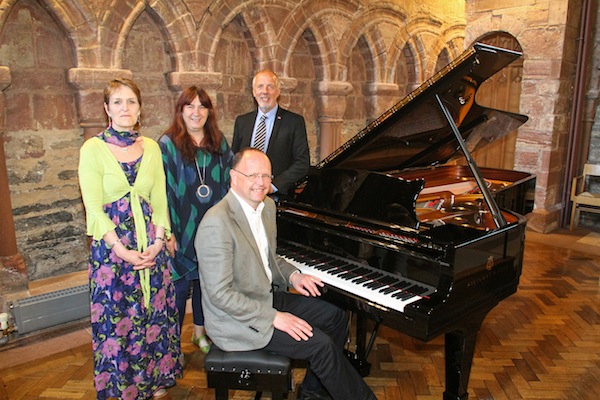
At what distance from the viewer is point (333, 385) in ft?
6.73

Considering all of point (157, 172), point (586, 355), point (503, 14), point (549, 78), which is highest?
point (503, 14)

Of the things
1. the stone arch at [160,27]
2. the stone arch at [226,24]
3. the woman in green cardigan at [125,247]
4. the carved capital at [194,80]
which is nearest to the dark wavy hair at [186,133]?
the woman in green cardigan at [125,247]

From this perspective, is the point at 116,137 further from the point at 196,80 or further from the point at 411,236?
the point at 196,80

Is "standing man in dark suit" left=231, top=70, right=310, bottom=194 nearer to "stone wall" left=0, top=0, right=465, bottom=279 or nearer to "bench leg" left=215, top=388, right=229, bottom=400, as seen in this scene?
"stone wall" left=0, top=0, right=465, bottom=279

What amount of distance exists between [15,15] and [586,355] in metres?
4.47

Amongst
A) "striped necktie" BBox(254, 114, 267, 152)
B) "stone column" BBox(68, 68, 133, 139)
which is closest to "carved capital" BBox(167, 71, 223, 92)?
"stone column" BBox(68, 68, 133, 139)

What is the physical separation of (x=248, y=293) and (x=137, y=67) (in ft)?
8.91

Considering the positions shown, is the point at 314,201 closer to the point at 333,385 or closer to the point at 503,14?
the point at 333,385

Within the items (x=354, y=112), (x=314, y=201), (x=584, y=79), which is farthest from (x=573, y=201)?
(x=314, y=201)

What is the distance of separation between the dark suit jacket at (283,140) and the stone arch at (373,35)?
2416 mm

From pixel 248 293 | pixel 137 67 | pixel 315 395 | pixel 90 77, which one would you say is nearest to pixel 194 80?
pixel 137 67

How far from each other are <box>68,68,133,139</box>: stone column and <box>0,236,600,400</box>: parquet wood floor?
163cm

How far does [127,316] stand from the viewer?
2326mm

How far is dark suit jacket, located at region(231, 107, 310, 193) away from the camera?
10.8 ft
